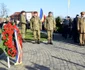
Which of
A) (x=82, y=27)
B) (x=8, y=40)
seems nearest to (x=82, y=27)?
(x=82, y=27)

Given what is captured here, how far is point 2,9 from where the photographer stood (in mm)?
49406

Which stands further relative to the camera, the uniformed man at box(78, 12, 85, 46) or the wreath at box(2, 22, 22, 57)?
the uniformed man at box(78, 12, 85, 46)

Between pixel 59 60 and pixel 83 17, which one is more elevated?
pixel 83 17

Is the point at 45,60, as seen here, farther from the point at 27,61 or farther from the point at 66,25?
the point at 66,25

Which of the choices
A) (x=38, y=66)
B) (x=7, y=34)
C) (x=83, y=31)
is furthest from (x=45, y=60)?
(x=83, y=31)

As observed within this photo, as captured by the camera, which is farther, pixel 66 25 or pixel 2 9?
pixel 2 9

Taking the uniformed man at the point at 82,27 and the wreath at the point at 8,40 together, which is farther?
the uniformed man at the point at 82,27

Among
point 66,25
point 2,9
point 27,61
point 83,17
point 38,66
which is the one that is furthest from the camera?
point 2,9

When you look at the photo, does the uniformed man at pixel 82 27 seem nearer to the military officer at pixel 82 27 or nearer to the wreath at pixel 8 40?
the military officer at pixel 82 27

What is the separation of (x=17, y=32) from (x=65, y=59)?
7.38 feet

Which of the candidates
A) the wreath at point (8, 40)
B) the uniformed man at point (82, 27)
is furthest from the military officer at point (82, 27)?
the wreath at point (8, 40)

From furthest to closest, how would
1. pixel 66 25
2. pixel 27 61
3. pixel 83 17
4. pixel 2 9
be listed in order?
pixel 2 9, pixel 66 25, pixel 83 17, pixel 27 61

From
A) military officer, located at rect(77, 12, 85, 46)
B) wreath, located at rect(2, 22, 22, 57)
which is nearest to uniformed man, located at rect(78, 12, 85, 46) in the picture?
military officer, located at rect(77, 12, 85, 46)

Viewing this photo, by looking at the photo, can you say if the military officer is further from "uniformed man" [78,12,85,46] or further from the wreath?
the wreath
